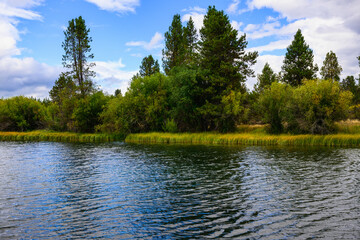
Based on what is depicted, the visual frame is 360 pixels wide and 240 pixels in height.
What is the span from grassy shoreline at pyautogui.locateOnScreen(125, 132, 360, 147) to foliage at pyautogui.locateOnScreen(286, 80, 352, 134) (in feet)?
5.94

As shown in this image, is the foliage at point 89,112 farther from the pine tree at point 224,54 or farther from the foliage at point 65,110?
the pine tree at point 224,54

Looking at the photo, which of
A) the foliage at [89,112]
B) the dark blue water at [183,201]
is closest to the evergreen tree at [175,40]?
the foliage at [89,112]

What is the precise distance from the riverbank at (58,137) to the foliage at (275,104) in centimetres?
2869

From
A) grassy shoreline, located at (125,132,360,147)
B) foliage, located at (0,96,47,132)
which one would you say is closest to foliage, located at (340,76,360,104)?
grassy shoreline, located at (125,132,360,147)

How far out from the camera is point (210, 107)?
50625 mm

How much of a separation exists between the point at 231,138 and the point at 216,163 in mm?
20143

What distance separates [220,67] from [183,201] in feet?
127

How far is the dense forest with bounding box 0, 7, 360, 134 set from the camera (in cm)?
4306

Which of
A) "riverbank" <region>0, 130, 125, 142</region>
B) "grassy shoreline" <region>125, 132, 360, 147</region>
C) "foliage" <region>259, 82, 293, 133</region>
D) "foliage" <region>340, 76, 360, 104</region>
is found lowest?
"grassy shoreline" <region>125, 132, 360, 147</region>

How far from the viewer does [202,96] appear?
5375 cm

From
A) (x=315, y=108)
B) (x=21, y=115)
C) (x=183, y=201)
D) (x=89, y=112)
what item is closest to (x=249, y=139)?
(x=315, y=108)

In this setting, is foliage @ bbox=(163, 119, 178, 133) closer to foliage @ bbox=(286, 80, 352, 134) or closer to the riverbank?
the riverbank

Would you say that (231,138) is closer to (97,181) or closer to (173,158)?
(173,158)

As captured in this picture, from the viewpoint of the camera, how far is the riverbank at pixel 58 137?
5897 centimetres
